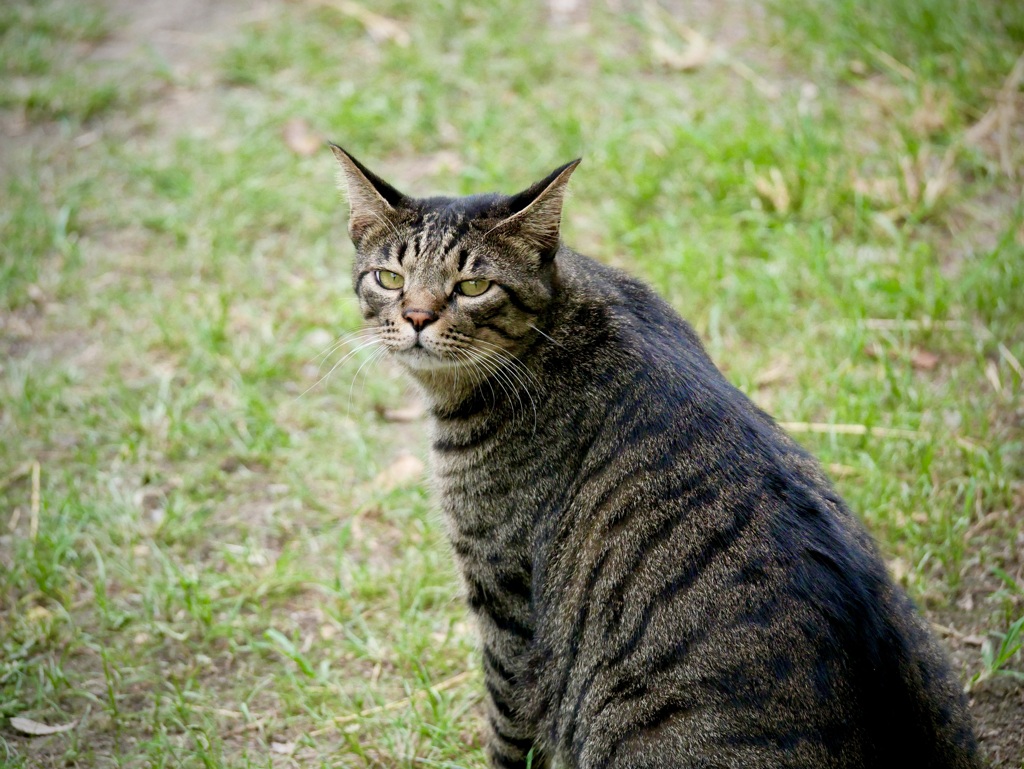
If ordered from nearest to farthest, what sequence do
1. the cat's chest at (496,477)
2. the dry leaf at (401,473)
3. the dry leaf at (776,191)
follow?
the cat's chest at (496,477)
the dry leaf at (401,473)
the dry leaf at (776,191)

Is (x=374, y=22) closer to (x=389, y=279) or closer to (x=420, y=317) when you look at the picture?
(x=389, y=279)

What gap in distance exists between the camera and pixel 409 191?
Result: 18.8ft

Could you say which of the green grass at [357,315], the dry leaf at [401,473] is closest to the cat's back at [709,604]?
the green grass at [357,315]

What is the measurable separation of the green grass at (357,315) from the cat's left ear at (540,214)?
1.45m

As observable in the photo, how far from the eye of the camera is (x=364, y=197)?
3.23 m

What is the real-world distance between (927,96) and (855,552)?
3.90m

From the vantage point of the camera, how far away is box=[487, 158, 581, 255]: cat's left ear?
2.95 metres

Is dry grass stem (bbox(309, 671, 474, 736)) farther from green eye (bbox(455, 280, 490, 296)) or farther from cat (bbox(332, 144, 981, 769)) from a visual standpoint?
green eye (bbox(455, 280, 490, 296))

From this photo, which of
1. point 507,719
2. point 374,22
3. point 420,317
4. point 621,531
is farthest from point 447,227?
point 374,22

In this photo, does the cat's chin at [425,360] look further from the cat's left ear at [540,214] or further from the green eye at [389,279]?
the cat's left ear at [540,214]

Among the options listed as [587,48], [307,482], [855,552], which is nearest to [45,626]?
[307,482]

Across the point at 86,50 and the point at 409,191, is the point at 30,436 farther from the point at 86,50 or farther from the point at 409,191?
the point at 86,50

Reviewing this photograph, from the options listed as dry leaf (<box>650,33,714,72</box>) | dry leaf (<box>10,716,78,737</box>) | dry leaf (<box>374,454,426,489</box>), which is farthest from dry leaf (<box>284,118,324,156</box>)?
dry leaf (<box>10,716,78,737</box>)

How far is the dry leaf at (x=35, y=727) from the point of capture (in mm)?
3352
